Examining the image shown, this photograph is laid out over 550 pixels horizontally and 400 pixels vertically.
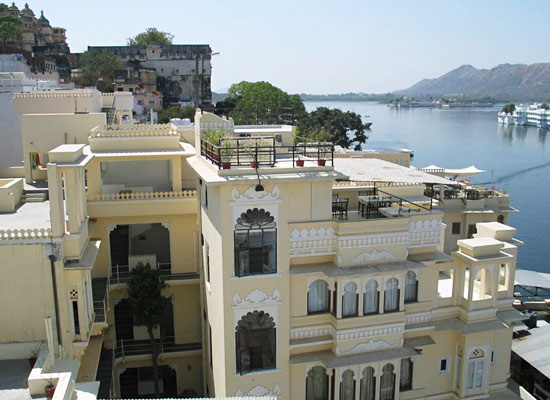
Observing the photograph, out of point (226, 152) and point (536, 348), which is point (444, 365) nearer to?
point (536, 348)

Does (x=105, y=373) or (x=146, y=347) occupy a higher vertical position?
(x=105, y=373)

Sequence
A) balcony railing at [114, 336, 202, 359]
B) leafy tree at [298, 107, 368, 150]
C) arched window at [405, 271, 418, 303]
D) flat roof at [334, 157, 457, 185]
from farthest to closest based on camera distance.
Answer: leafy tree at [298, 107, 368, 150]
balcony railing at [114, 336, 202, 359]
arched window at [405, 271, 418, 303]
flat roof at [334, 157, 457, 185]

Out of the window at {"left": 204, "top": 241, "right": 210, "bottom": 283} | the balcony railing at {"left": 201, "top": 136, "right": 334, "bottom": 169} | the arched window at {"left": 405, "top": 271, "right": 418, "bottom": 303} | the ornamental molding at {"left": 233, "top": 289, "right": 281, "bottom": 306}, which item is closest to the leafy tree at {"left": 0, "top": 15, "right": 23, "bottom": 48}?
the window at {"left": 204, "top": 241, "right": 210, "bottom": 283}

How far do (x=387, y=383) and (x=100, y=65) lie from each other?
251 ft

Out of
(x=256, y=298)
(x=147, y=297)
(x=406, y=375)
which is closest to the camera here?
(x=256, y=298)

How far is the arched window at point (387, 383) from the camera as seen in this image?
13383 millimetres

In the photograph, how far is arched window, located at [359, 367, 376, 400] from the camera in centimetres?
1319

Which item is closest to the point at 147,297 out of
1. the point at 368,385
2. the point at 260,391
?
the point at 260,391

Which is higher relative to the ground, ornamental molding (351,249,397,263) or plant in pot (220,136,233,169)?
plant in pot (220,136,233,169)

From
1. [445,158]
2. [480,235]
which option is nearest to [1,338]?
[480,235]

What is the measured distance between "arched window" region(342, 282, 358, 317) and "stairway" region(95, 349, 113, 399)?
668cm

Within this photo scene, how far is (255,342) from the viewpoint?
12477 mm

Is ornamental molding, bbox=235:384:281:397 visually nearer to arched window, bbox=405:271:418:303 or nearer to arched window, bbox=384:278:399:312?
arched window, bbox=384:278:399:312

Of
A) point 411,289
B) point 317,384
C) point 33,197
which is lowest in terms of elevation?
point 317,384
